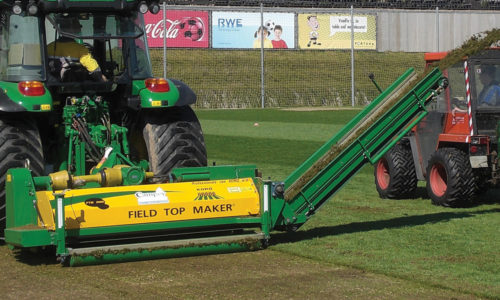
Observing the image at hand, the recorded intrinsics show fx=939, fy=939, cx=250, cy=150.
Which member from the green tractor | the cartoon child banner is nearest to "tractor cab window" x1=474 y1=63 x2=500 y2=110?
the green tractor

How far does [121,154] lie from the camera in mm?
8336

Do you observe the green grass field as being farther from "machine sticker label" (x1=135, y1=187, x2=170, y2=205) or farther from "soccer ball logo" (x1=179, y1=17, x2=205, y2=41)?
"soccer ball logo" (x1=179, y1=17, x2=205, y2=41)

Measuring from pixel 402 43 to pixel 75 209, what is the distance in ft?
104

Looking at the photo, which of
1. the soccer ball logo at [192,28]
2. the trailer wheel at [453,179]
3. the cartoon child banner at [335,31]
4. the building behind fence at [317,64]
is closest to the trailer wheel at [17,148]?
the trailer wheel at [453,179]

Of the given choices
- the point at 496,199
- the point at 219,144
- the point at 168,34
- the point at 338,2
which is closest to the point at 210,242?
the point at 496,199

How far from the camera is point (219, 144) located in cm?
1897

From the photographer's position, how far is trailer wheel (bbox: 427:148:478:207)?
9.98 meters

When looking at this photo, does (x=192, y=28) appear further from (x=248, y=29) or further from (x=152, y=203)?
(x=152, y=203)

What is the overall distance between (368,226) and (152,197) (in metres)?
2.38

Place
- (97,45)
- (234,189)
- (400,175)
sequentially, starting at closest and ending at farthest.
→ (234,189)
(97,45)
(400,175)

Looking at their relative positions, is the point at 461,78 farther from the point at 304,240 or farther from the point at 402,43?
the point at 402,43

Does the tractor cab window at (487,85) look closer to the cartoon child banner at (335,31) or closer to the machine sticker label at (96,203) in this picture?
the machine sticker label at (96,203)

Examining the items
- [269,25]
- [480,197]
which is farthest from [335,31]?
[480,197]

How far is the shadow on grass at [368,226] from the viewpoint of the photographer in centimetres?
838
